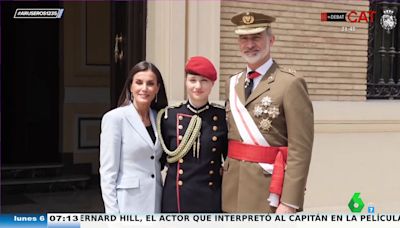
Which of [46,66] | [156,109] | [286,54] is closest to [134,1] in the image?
[286,54]

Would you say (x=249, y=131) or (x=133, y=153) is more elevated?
(x=249, y=131)

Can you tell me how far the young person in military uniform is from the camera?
3.08 m

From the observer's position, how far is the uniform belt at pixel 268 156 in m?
2.98

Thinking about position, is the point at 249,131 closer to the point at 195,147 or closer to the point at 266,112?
the point at 266,112

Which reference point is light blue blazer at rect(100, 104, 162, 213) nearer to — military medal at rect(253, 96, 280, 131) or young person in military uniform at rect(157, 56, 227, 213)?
young person in military uniform at rect(157, 56, 227, 213)

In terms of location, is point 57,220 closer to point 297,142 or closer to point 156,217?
point 156,217

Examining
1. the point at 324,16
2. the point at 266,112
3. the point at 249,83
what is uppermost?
the point at 324,16

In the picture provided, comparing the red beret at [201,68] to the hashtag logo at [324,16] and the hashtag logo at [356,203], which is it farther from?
the hashtag logo at [356,203]

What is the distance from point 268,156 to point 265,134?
11 centimetres

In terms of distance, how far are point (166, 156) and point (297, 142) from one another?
0.71 meters

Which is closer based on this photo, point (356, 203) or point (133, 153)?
point (133, 153)

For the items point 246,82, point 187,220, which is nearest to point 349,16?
point 246,82

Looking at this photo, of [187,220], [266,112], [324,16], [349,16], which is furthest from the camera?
[349,16]

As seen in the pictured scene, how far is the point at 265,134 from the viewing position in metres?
3.04
